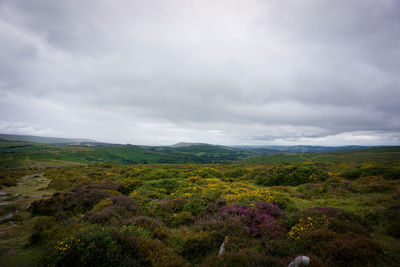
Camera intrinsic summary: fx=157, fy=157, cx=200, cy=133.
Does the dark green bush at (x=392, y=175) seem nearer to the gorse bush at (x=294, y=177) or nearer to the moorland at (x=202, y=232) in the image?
the moorland at (x=202, y=232)

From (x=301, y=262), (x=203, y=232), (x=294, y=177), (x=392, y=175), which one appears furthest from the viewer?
(x=294, y=177)

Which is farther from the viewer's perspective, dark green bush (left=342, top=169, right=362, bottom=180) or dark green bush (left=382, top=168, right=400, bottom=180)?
dark green bush (left=342, top=169, right=362, bottom=180)

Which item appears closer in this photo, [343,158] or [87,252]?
[87,252]

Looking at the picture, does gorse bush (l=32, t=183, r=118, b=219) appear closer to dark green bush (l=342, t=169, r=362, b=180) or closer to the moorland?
the moorland

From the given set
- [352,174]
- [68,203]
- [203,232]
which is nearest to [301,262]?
[203,232]

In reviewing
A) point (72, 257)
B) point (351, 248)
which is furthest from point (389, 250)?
point (72, 257)

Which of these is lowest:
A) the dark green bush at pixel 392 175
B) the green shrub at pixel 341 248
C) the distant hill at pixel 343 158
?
the distant hill at pixel 343 158

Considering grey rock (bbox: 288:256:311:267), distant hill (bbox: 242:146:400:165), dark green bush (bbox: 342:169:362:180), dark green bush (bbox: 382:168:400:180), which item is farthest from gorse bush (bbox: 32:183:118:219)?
distant hill (bbox: 242:146:400:165)

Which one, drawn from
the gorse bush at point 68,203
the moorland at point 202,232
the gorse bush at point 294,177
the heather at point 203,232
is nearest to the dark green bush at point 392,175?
the moorland at point 202,232

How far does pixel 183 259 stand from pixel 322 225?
622 centimetres

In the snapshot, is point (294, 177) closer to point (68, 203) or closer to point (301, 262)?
point (301, 262)

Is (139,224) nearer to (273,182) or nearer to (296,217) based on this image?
(296,217)

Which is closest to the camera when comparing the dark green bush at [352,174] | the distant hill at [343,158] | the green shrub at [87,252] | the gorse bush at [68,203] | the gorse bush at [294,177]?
the green shrub at [87,252]

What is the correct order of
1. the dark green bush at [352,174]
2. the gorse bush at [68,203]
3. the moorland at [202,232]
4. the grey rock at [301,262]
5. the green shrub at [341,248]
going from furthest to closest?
the dark green bush at [352,174] < the gorse bush at [68,203] < the moorland at [202,232] < the green shrub at [341,248] < the grey rock at [301,262]
